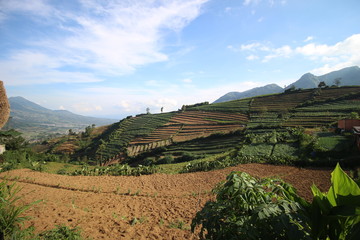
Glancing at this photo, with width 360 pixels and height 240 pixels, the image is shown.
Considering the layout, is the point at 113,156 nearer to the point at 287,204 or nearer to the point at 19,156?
the point at 19,156

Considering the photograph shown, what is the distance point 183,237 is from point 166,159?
2520 centimetres

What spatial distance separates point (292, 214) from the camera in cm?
166

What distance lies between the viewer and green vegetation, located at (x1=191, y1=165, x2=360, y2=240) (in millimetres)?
1471

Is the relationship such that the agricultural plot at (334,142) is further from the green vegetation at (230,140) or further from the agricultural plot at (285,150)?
the agricultural plot at (285,150)

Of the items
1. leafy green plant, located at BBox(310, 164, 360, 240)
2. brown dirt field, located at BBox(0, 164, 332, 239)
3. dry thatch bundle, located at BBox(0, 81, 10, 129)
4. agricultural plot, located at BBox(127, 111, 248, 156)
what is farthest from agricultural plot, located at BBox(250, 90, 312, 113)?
leafy green plant, located at BBox(310, 164, 360, 240)

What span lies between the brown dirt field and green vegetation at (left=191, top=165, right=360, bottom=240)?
449 cm

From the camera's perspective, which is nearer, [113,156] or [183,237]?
[183,237]

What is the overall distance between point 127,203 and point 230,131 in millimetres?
31948

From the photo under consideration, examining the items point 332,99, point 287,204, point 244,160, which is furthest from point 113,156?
point 332,99

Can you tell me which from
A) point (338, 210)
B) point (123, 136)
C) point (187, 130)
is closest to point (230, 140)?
point (187, 130)

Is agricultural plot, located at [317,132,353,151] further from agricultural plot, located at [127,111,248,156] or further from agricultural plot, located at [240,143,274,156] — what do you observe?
agricultural plot, located at [127,111,248,156]

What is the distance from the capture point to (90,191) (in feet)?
32.8

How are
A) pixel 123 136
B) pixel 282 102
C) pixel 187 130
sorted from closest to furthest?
1. pixel 187 130
2. pixel 282 102
3. pixel 123 136

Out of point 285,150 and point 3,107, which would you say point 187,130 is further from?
point 3,107
